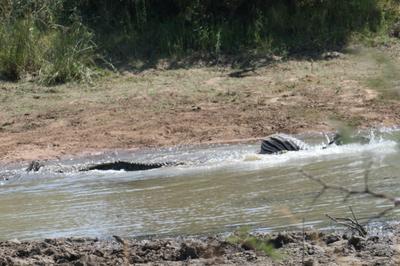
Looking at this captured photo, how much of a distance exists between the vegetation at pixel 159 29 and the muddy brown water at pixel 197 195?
378cm

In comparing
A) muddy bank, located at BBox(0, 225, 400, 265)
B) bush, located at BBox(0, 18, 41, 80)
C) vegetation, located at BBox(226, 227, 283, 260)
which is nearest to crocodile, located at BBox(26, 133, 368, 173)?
muddy bank, located at BBox(0, 225, 400, 265)

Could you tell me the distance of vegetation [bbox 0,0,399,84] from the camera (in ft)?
46.6

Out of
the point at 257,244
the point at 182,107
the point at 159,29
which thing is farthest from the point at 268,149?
the point at 257,244

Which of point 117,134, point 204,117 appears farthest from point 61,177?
point 204,117

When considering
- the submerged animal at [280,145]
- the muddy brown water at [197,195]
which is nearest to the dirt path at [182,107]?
the submerged animal at [280,145]

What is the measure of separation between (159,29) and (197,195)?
25.3ft

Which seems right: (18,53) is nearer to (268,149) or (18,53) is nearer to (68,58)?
(68,58)

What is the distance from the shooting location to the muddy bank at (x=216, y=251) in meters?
5.34

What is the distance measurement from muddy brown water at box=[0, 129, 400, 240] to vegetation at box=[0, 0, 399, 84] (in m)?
3.78

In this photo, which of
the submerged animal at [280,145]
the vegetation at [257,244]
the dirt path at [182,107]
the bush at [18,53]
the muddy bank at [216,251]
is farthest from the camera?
the bush at [18,53]

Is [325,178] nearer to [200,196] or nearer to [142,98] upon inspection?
[200,196]

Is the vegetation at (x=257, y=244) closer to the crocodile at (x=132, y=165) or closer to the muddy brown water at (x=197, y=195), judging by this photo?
the muddy brown water at (x=197, y=195)

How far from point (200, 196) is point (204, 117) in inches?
165

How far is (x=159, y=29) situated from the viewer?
1534 cm
